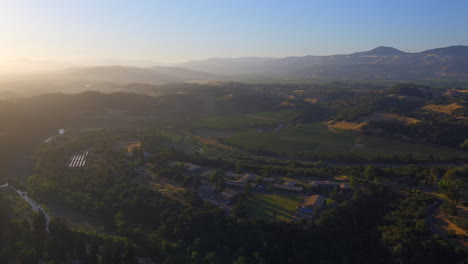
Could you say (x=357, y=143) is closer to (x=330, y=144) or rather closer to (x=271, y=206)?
(x=330, y=144)

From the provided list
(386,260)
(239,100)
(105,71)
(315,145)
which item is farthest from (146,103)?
(105,71)

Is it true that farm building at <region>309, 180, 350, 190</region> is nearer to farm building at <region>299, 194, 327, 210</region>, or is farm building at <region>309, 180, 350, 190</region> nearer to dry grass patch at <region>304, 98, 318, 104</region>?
farm building at <region>299, 194, 327, 210</region>

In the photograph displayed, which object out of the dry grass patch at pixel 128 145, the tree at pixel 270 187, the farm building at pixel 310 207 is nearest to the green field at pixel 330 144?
the dry grass patch at pixel 128 145

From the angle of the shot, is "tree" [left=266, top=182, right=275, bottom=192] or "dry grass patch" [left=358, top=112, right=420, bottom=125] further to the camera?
"dry grass patch" [left=358, top=112, right=420, bottom=125]

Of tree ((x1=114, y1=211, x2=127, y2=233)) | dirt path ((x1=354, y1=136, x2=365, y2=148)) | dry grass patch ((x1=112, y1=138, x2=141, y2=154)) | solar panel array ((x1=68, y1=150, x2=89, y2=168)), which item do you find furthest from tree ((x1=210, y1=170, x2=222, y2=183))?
dirt path ((x1=354, y1=136, x2=365, y2=148))

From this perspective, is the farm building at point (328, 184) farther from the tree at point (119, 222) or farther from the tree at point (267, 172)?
the tree at point (119, 222)

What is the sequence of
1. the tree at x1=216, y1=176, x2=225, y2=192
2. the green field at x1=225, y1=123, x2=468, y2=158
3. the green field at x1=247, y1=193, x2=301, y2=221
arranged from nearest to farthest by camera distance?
the green field at x1=247, y1=193, x2=301, y2=221 < the tree at x1=216, y1=176, x2=225, y2=192 < the green field at x1=225, y1=123, x2=468, y2=158
